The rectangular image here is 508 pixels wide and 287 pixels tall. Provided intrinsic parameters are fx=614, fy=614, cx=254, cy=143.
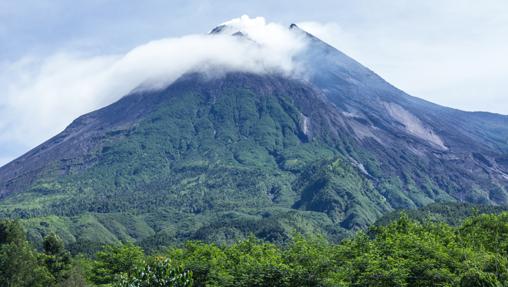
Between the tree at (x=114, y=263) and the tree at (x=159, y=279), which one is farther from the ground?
the tree at (x=159, y=279)

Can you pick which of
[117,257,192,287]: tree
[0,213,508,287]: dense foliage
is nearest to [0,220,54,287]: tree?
[0,213,508,287]: dense foliage

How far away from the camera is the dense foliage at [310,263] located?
51344 mm

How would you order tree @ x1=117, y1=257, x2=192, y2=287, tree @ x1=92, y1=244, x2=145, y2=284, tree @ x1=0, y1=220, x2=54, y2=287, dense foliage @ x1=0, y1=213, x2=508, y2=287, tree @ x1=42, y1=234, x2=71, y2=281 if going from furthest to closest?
tree @ x1=42, y1=234, x2=71, y2=281 < tree @ x1=92, y1=244, x2=145, y2=284 < tree @ x1=0, y1=220, x2=54, y2=287 < dense foliage @ x1=0, y1=213, x2=508, y2=287 < tree @ x1=117, y1=257, x2=192, y2=287

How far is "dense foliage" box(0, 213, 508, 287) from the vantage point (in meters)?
51.3

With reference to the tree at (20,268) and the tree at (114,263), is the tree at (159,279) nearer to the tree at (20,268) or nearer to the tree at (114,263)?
the tree at (114,263)

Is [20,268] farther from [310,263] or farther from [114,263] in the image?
[310,263]

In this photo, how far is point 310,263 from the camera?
63719 mm

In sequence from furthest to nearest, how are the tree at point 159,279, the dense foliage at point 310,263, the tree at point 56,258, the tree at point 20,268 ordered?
the tree at point 56,258, the tree at point 20,268, the dense foliage at point 310,263, the tree at point 159,279

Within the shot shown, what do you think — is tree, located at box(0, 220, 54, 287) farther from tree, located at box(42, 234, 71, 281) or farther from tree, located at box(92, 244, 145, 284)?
tree, located at box(92, 244, 145, 284)

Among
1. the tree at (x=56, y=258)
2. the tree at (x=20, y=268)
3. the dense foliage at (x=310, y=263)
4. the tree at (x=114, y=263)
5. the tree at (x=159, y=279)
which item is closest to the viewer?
the tree at (x=159, y=279)

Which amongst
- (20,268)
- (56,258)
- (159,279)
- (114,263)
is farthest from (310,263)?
(56,258)

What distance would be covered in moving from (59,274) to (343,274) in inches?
1623

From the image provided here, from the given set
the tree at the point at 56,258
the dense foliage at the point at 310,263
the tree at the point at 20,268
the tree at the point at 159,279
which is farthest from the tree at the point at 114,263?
the tree at the point at 159,279

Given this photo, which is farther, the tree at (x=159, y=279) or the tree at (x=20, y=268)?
the tree at (x=20, y=268)
